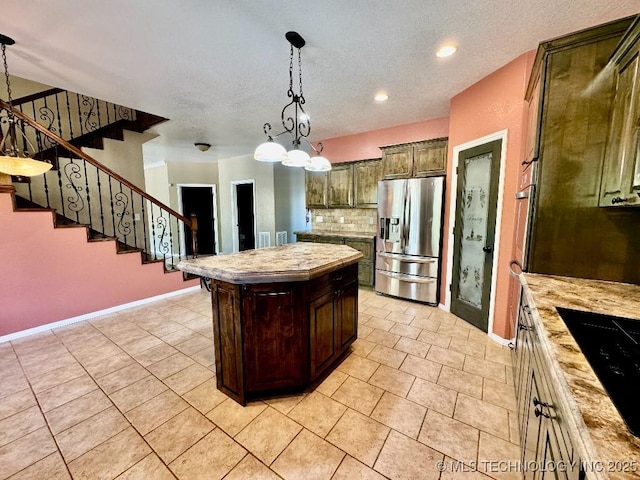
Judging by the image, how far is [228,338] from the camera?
1894mm

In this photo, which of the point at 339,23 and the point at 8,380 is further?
the point at 8,380

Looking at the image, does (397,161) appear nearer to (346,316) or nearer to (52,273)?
(346,316)

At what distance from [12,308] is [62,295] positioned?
15.9 inches

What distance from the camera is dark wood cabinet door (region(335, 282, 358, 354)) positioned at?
228cm

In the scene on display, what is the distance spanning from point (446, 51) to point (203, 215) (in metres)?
7.20

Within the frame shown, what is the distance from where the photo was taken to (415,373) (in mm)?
2268

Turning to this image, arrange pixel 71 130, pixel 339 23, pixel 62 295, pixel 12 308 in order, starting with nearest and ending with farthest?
1. pixel 339 23
2. pixel 12 308
3. pixel 62 295
4. pixel 71 130

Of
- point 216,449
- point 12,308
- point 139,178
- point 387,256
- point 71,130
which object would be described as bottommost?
point 216,449

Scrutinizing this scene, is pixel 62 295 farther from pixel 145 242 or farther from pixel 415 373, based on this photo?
pixel 415 373

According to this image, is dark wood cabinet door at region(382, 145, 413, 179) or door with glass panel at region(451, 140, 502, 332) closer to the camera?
door with glass panel at region(451, 140, 502, 332)

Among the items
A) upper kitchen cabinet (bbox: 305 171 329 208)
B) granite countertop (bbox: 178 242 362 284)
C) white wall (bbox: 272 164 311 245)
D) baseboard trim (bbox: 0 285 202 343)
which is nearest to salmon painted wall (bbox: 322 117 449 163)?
upper kitchen cabinet (bbox: 305 171 329 208)

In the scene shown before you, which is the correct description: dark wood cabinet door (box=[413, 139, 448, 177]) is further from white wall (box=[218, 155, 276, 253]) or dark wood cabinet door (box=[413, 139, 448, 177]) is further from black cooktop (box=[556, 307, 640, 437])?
white wall (box=[218, 155, 276, 253])

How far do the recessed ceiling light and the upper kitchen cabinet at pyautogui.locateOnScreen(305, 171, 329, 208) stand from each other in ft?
9.61

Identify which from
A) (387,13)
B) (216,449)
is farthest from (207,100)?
(216,449)
